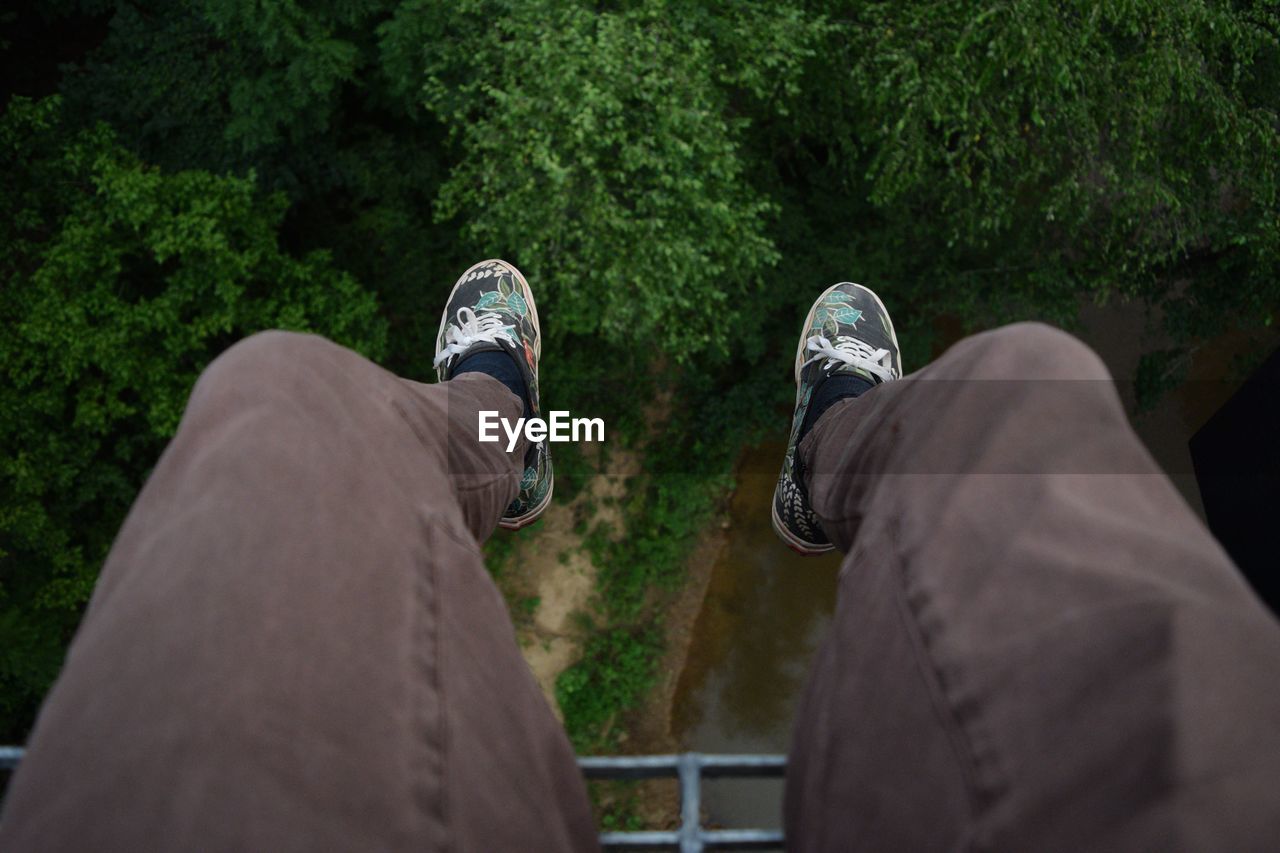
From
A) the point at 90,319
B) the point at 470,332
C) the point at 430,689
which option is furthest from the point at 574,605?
the point at 430,689

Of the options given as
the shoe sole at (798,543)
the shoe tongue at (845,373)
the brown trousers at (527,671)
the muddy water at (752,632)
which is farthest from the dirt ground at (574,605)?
the brown trousers at (527,671)

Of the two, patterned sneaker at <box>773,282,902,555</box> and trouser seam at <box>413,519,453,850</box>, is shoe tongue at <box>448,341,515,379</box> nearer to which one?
patterned sneaker at <box>773,282,902,555</box>

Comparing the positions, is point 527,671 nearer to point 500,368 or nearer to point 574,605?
point 500,368

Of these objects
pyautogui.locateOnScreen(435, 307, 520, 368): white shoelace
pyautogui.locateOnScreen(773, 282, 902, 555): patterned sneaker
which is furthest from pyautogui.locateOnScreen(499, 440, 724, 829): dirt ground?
pyautogui.locateOnScreen(773, 282, 902, 555): patterned sneaker

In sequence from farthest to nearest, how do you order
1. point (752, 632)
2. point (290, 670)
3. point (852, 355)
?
point (752, 632)
point (852, 355)
point (290, 670)

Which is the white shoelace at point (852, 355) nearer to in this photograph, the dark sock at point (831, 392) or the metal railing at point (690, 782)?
the dark sock at point (831, 392)
